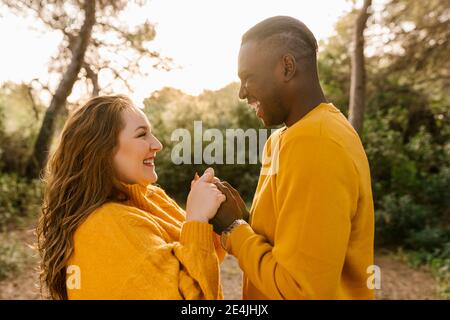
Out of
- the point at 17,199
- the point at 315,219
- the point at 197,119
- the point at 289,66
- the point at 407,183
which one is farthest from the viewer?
the point at 197,119

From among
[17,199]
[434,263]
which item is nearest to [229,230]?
[434,263]

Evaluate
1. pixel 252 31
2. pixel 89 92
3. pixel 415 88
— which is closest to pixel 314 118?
pixel 252 31

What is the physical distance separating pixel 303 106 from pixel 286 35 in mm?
218

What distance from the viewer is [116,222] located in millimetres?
1502

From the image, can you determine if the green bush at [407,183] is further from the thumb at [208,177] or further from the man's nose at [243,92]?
the man's nose at [243,92]

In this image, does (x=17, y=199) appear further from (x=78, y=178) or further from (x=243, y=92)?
(x=243, y=92)

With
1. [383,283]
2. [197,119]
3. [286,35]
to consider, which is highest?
[197,119]

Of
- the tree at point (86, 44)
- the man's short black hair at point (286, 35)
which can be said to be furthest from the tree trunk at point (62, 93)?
the man's short black hair at point (286, 35)

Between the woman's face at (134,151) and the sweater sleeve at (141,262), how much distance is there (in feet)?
0.70

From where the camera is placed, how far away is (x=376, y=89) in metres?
8.82

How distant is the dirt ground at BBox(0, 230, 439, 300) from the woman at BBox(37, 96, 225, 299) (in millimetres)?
4172

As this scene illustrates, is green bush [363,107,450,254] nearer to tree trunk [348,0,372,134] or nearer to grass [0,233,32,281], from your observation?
tree trunk [348,0,372,134]

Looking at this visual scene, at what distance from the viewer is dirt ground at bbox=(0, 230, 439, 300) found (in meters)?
5.74
